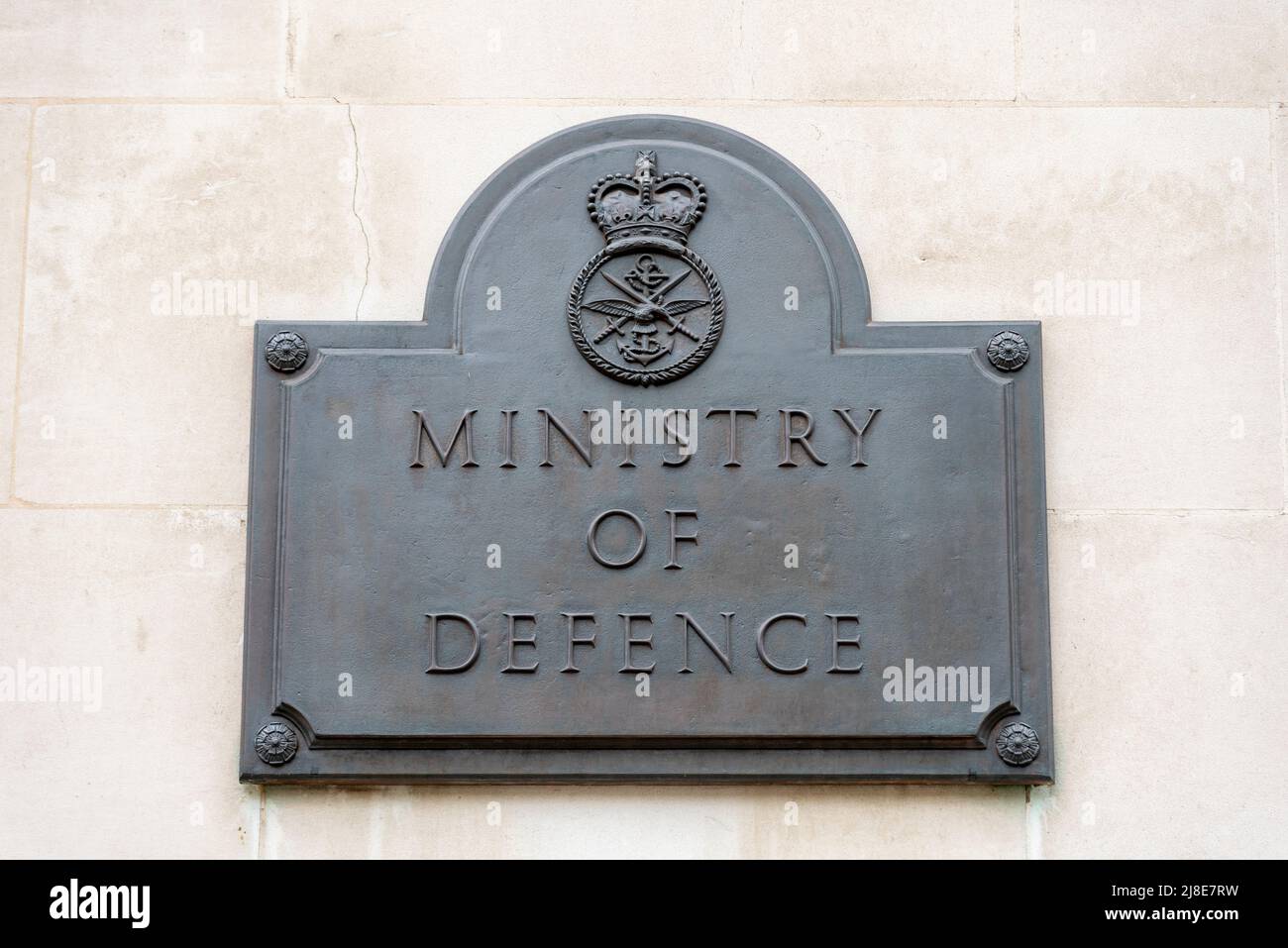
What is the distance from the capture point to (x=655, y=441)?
5406 mm

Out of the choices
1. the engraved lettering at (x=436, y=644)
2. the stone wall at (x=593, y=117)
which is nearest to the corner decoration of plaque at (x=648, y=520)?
the engraved lettering at (x=436, y=644)

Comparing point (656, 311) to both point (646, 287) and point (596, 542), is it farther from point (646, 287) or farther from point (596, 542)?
point (596, 542)

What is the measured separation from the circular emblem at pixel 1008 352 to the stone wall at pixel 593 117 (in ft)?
0.61

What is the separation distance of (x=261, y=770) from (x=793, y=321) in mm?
2707

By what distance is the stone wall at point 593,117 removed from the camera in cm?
→ 536

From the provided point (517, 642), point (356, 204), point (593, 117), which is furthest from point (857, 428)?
point (356, 204)

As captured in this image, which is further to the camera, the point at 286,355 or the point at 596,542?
the point at 286,355

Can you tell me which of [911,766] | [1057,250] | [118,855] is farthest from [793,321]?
[118,855]

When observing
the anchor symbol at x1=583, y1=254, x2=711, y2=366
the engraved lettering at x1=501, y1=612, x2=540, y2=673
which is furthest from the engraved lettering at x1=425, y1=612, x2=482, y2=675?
the anchor symbol at x1=583, y1=254, x2=711, y2=366

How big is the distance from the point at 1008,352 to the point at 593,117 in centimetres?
197

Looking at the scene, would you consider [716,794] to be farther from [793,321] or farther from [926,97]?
[926,97]

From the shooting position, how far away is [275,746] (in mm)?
5254

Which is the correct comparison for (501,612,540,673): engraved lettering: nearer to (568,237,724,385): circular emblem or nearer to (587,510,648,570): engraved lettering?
(587,510,648,570): engraved lettering

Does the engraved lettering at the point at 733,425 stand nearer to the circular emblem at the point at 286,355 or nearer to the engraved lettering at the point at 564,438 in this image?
the engraved lettering at the point at 564,438
